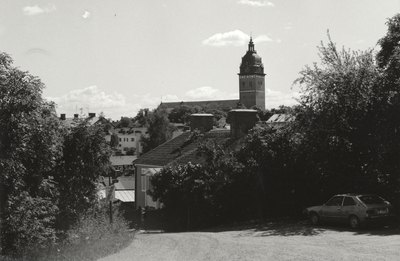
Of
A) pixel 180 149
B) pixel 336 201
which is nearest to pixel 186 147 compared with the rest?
pixel 180 149

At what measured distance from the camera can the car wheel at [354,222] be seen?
758 inches

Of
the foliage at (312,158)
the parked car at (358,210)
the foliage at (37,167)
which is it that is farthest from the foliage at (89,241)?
the parked car at (358,210)

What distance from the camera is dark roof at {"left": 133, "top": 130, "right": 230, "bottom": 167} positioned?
34022 mm

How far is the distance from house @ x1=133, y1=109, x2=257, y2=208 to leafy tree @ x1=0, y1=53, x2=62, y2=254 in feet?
58.4

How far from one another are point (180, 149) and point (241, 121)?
551 cm

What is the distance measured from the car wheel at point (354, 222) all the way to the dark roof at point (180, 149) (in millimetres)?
14275

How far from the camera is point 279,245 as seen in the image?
1596 cm

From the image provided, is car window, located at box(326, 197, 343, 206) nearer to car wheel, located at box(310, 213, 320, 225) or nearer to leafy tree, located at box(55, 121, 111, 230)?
car wheel, located at box(310, 213, 320, 225)

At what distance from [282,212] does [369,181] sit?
4.77 meters

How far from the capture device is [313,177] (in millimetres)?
25500

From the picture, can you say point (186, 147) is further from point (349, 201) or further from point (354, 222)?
point (354, 222)

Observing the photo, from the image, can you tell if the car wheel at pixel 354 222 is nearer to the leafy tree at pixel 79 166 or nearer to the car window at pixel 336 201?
the car window at pixel 336 201

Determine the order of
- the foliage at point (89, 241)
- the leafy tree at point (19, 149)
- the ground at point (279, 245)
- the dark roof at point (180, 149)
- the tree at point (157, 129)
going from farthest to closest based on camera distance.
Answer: the tree at point (157, 129), the dark roof at point (180, 149), the foliage at point (89, 241), the ground at point (279, 245), the leafy tree at point (19, 149)

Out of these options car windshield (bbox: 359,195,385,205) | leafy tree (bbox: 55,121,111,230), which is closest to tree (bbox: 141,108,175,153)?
car windshield (bbox: 359,195,385,205)
